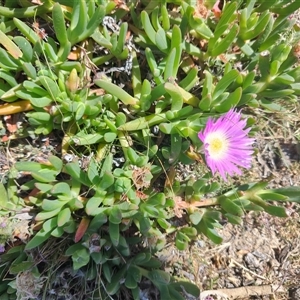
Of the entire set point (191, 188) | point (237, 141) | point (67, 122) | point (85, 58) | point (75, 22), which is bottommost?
point (191, 188)

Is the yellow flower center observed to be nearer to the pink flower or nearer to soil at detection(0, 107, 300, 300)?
the pink flower

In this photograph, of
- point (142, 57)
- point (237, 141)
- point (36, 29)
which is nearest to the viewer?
point (237, 141)

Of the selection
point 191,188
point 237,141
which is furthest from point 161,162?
point 237,141

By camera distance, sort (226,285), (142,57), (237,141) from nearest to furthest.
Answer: (237,141) → (142,57) → (226,285)

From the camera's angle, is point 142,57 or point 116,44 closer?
point 116,44

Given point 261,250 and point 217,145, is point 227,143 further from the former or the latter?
point 261,250

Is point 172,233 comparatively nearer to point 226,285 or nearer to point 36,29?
point 226,285

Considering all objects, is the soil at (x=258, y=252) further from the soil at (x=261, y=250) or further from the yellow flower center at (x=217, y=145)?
the yellow flower center at (x=217, y=145)

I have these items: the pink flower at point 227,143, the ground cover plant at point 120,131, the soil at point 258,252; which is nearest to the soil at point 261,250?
the soil at point 258,252
